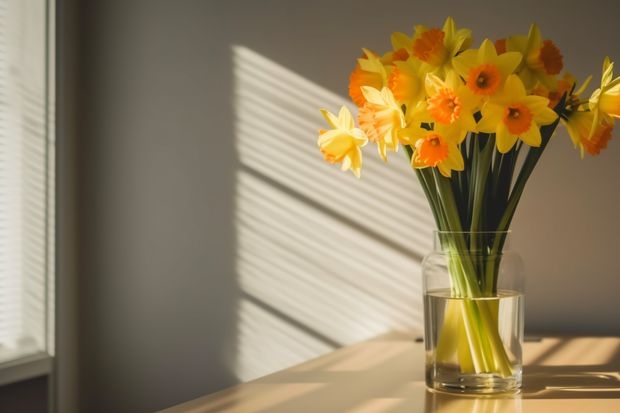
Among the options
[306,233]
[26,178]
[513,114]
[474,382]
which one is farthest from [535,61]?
[26,178]

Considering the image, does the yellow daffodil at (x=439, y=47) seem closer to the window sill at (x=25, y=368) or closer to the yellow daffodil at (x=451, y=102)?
the yellow daffodil at (x=451, y=102)

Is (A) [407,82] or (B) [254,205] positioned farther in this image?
(B) [254,205]

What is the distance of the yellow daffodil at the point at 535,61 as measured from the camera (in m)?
1.29

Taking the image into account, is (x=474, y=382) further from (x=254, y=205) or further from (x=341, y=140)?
(x=254, y=205)

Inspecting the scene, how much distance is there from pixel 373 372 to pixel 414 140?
49 cm

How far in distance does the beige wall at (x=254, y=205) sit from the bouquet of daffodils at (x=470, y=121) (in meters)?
0.66

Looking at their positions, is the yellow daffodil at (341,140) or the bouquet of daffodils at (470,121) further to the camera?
the yellow daffodil at (341,140)

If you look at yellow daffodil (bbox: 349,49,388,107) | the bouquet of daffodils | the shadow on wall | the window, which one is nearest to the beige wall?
the shadow on wall

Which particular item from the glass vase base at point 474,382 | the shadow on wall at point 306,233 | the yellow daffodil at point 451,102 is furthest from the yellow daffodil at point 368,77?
the shadow on wall at point 306,233

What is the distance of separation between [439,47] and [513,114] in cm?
16

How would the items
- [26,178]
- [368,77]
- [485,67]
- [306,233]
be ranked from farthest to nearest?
[26,178] < [306,233] < [368,77] < [485,67]

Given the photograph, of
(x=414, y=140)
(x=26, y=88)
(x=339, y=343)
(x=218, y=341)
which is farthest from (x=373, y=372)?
(x=26, y=88)

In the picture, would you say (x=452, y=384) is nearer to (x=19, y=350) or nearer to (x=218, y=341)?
(x=218, y=341)

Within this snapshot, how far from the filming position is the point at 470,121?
1.24 metres
